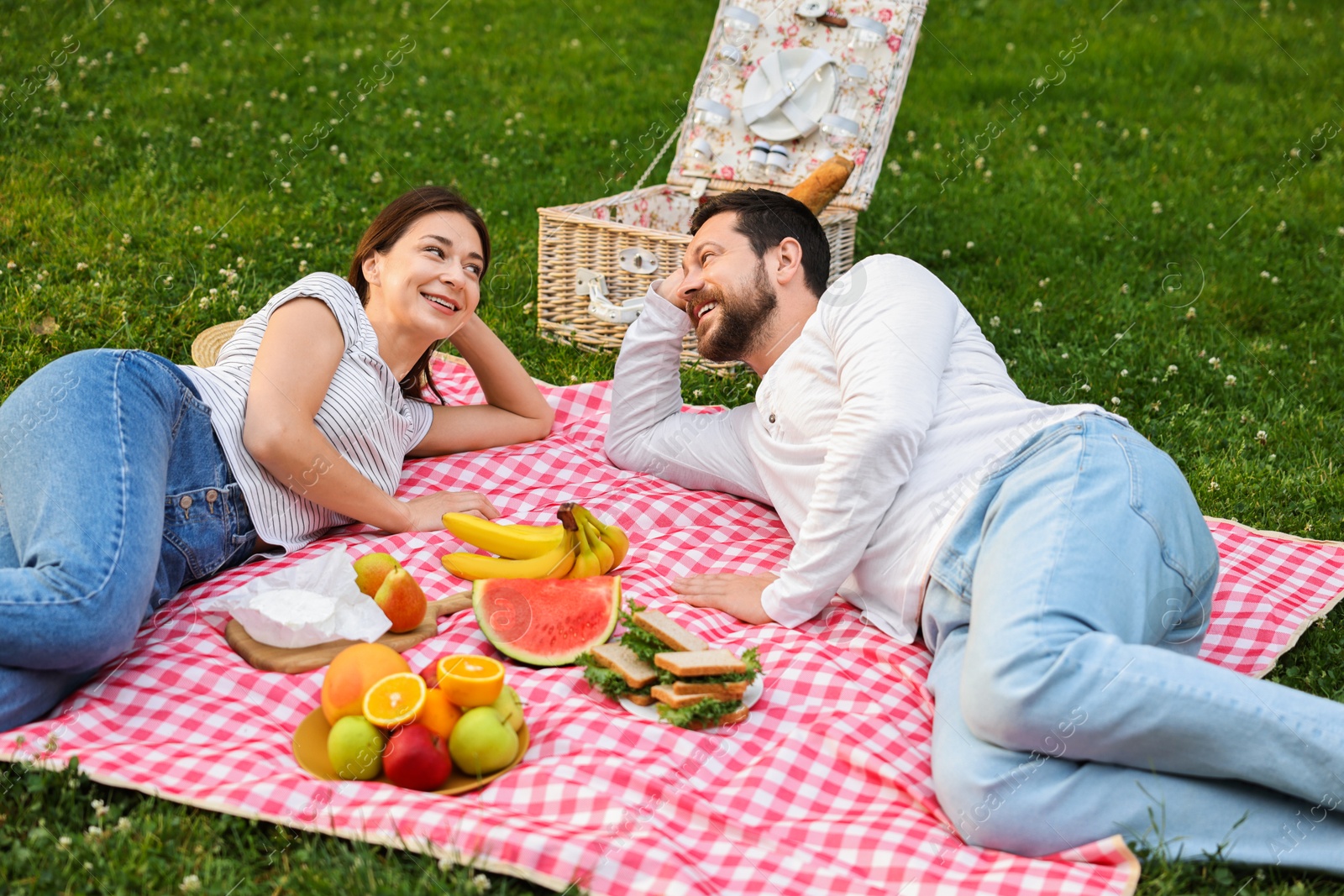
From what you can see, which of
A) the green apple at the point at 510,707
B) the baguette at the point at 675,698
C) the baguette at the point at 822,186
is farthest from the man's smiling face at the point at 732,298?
the green apple at the point at 510,707

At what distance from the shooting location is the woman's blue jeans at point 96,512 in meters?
2.70

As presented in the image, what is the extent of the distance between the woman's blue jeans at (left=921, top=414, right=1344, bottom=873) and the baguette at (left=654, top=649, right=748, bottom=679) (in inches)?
21.0

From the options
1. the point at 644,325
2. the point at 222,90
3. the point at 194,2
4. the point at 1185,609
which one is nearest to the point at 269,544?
the point at 644,325

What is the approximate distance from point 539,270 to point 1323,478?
3.59 m

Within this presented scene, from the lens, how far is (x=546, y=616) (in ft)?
10.9

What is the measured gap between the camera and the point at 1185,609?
Result: 3012mm

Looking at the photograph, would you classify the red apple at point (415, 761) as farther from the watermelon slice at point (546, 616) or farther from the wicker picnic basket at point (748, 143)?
the wicker picnic basket at point (748, 143)

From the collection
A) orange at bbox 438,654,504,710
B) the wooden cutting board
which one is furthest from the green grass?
the wooden cutting board

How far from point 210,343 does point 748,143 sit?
10.1 ft

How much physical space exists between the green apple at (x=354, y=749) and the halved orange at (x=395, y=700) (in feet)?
0.11

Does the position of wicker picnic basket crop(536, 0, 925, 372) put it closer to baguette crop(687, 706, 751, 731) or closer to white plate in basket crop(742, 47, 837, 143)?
white plate in basket crop(742, 47, 837, 143)

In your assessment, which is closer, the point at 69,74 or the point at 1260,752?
the point at 1260,752

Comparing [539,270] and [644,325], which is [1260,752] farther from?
[539,270]

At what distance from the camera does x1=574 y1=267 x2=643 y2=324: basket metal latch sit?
543 centimetres
